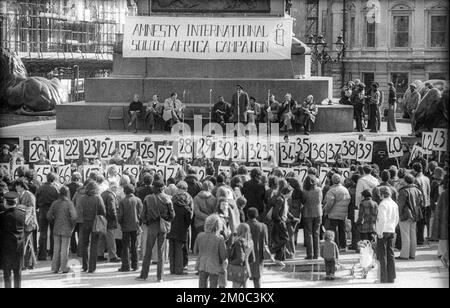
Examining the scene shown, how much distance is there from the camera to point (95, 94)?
31875mm

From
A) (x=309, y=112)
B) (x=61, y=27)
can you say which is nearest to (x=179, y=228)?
(x=309, y=112)

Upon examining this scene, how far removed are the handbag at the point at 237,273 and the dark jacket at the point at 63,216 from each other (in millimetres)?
3636

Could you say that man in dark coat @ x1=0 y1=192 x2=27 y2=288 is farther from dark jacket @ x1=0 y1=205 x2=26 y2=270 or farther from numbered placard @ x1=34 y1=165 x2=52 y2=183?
numbered placard @ x1=34 y1=165 x2=52 y2=183

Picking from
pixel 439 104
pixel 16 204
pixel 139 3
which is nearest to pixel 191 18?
pixel 139 3

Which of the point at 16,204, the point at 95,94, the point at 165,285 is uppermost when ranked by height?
the point at 95,94

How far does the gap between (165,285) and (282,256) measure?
2380mm

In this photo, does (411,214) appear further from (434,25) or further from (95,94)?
(434,25)

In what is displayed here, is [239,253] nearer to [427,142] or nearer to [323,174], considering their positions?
[323,174]

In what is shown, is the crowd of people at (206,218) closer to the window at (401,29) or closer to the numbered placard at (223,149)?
the numbered placard at (223,149)

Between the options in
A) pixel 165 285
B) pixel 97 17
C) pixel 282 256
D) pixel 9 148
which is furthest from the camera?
pixel 97 17

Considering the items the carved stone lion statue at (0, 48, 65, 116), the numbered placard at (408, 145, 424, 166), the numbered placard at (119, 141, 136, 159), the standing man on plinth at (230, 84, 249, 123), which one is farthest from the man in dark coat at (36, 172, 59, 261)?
the carved stone lion statue at (0, 48, 65, 116)

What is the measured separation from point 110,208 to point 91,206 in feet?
1.01

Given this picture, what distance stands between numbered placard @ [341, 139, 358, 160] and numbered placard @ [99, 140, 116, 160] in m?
4.79
